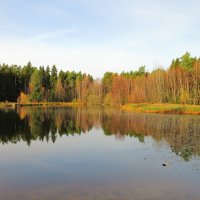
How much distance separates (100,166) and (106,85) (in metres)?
131

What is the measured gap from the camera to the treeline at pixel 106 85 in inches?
3428

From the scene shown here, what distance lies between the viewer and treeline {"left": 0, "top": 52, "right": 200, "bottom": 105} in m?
87.1

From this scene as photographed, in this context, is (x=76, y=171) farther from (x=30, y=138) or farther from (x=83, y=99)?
(x=83, y=99)

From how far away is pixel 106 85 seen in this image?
151 m

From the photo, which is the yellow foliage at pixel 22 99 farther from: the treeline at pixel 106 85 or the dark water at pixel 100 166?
the dark water at pixel 100 166

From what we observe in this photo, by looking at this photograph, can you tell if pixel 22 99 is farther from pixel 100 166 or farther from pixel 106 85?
pixel 100 166

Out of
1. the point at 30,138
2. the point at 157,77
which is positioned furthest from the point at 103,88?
the point at 30,138

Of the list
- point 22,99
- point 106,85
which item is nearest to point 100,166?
point 22,99

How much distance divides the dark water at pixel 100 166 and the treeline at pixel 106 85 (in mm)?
54463

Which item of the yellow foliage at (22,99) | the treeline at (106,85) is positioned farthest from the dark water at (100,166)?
→ the yellow foliage at (22,99)

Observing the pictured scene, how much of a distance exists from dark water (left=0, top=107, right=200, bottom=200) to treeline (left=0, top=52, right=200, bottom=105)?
54.5m

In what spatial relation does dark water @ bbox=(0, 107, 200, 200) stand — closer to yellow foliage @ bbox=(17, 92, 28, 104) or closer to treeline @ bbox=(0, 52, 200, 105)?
treeline @ bbox=(0, 52, 200, 105)

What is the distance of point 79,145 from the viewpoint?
92.5 feet

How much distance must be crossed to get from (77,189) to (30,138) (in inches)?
713
